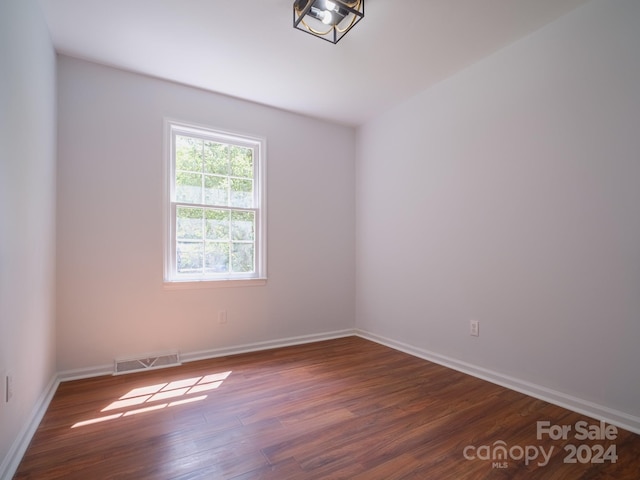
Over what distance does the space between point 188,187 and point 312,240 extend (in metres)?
1.46

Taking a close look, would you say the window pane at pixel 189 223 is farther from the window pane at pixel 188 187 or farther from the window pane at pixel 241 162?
the window pane at pixel 241 162

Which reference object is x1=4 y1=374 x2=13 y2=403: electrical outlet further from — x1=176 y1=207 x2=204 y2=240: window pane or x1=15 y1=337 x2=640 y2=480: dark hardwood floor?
x1=176 y1=207 x2=204 y2=240: window pane

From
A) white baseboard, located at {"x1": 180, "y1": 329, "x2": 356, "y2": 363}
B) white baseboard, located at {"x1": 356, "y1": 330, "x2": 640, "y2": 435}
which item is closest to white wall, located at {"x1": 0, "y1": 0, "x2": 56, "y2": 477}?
white baseboard, located at {"x1": 180, "y1": 329, "x2": 356, "y2": 363}

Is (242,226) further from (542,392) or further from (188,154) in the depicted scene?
(542,392)

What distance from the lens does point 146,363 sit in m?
2.88

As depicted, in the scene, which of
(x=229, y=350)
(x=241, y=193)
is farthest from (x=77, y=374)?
(x=241, y=193)

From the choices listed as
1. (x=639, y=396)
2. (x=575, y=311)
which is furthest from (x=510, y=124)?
(x=639, y=396)

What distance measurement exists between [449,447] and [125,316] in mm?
2669

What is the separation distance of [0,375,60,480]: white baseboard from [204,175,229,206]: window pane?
76.1 inches

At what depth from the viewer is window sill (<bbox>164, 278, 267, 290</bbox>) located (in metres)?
3.03

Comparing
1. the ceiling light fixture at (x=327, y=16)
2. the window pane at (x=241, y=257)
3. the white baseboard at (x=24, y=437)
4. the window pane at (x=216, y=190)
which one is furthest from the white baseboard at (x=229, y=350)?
the ceiling light fixture at (x=327, y=16)

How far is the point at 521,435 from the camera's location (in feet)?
5.99

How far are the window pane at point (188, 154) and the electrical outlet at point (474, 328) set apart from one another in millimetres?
2917

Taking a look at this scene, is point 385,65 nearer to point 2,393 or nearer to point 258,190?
point 258,190
